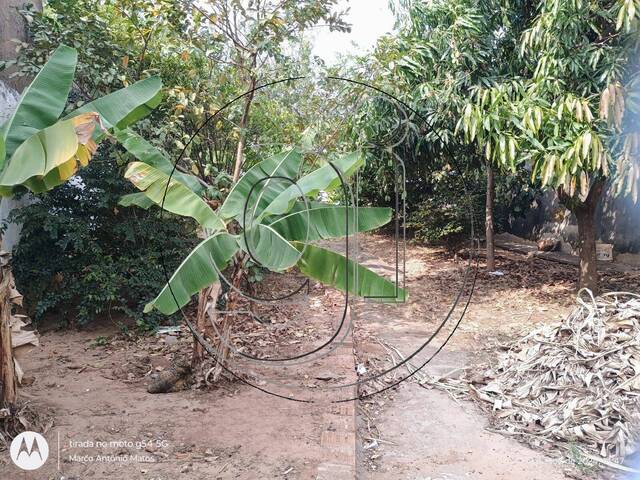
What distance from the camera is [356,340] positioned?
15.9 feet

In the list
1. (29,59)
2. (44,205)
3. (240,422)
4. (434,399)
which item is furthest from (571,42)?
(44,205)

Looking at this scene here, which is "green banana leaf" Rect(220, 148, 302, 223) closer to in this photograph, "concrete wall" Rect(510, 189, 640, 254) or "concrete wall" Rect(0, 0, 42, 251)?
"concrete wall" Rect(0, 0, 42, 251)

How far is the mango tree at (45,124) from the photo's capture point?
2.14m

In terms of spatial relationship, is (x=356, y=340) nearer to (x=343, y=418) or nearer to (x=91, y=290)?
(x=343, y=418)

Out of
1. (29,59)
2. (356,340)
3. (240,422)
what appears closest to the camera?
(240,422)

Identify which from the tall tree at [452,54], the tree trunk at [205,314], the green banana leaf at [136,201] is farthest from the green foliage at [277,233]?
the tall tree at [452,54]

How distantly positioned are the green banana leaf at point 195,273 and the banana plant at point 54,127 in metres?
0.66

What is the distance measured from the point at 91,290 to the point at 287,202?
3062mm

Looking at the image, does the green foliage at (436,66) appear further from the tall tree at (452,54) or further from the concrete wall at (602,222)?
the concrete wall at (602,222)

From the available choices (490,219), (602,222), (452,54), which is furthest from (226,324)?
(602,222)

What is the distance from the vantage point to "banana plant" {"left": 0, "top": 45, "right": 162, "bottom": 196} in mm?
2070

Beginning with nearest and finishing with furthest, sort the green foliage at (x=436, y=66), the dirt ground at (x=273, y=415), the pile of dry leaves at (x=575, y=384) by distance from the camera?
1. the dirt ground at (x=273, y=415)
2. the pile of dry leaves at (x=575, y=384)
3. the green foliage at (x=436, y=66)

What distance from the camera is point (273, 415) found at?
118 inches

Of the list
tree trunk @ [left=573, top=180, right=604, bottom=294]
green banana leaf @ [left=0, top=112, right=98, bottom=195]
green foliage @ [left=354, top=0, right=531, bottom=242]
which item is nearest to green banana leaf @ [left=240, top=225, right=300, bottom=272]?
green banana leaf @ [left=0, top=112, right=98, bottom=195]
